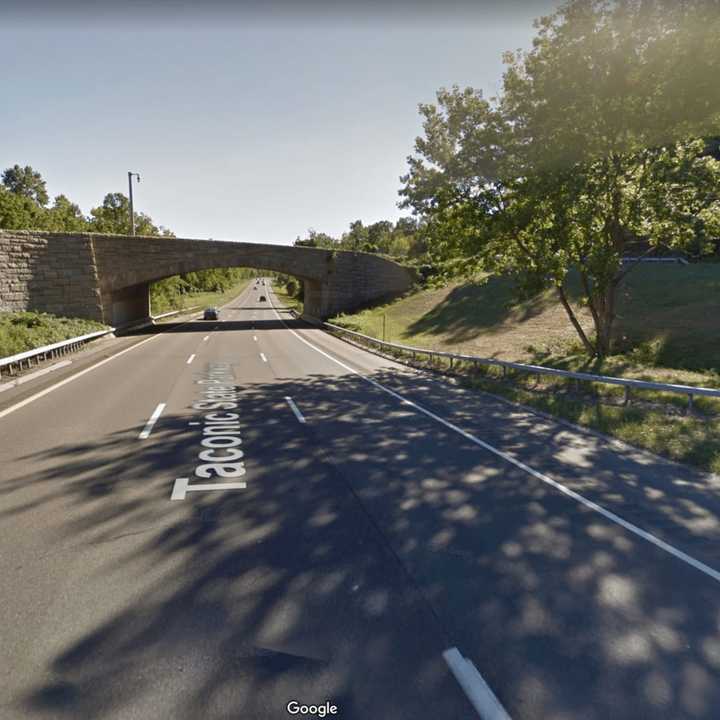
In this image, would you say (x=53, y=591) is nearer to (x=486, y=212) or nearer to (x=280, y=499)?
(x=280, y=499)

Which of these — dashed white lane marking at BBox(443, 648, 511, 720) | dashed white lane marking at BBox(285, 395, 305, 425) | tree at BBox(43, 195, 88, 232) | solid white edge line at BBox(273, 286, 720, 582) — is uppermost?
tree at BBox(43, 195, 88, 232)

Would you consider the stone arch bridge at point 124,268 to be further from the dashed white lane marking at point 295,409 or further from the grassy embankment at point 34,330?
the dashed white lane marking at point 295,409

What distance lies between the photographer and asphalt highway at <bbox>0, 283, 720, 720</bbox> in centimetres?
267

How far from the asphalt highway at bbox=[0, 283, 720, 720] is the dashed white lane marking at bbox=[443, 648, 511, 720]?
16 millimetres

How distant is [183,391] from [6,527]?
281 inches

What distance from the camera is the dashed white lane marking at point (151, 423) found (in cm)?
760

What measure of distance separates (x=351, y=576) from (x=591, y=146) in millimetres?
14145

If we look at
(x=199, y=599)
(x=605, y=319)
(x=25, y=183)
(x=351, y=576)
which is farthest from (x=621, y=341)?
(x=25, y=183)

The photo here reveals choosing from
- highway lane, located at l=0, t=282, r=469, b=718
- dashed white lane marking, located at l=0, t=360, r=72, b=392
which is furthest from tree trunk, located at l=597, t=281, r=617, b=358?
dashed white lane marking, located at l=0, t=360, r=72, b=392

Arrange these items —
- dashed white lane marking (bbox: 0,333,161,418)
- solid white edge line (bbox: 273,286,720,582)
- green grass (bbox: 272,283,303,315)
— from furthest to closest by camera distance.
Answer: green grass (bbox: 272,283,303,315) → dashed white lane marking (bbox: 0,333,161,418) → solid white edge line (bbox: 273,286,720,582)

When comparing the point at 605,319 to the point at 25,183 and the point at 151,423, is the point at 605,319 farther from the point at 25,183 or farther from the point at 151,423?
the point at 25,183

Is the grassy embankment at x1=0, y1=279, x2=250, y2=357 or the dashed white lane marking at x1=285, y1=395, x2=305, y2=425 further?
the grassy embankment at x1=0, y1=279, x2=250, y2=357

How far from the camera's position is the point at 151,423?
27.6 feet

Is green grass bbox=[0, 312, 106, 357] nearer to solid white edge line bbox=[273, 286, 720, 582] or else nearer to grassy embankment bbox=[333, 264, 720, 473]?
solid white edge line bbox=[273, 286, 720, 582]
